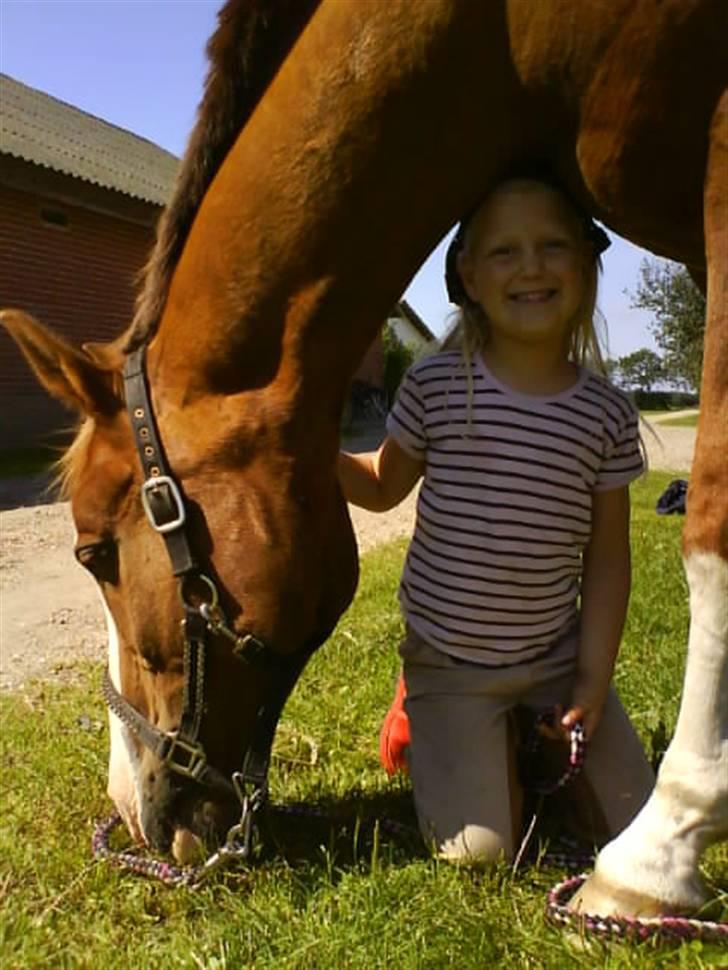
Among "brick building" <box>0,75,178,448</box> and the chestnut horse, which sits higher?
"brick building" <box>0,75,178,448</box>

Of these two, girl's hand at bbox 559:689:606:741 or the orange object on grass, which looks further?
the orange object on grass

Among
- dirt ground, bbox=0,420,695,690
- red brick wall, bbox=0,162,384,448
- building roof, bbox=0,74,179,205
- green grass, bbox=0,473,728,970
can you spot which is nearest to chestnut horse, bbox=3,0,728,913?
green grass, bbox=0,473,728,970

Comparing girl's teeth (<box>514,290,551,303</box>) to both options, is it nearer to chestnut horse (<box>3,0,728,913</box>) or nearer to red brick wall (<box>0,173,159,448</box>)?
chestnut horse (<box>3,0,728,913</box>)

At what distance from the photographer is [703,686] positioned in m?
1.61

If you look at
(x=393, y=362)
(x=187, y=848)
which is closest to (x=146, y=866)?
(x=187, y=848)

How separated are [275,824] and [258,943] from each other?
1.71 ft

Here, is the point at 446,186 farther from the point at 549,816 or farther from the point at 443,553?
the point at 549,816

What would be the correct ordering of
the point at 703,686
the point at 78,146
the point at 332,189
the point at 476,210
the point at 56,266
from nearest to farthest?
the point at 703,686 → the point at 332,189 → the point at 476,210 → the point at 56,266 → the point at 78,146

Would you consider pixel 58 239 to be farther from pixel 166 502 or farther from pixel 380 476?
pixel 166 502

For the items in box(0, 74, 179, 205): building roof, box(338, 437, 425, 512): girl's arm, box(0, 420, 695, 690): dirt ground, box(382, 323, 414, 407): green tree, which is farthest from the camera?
box(382, 323, 414, 407): green tree

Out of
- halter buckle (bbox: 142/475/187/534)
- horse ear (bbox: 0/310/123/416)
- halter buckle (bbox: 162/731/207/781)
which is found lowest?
halter buckle (bbox: 162/731/207/781)

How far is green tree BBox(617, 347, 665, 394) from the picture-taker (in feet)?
126

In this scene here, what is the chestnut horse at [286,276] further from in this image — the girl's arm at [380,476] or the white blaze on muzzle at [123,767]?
the girl's arm at [380,476]

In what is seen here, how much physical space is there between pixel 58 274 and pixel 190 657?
1355cm
